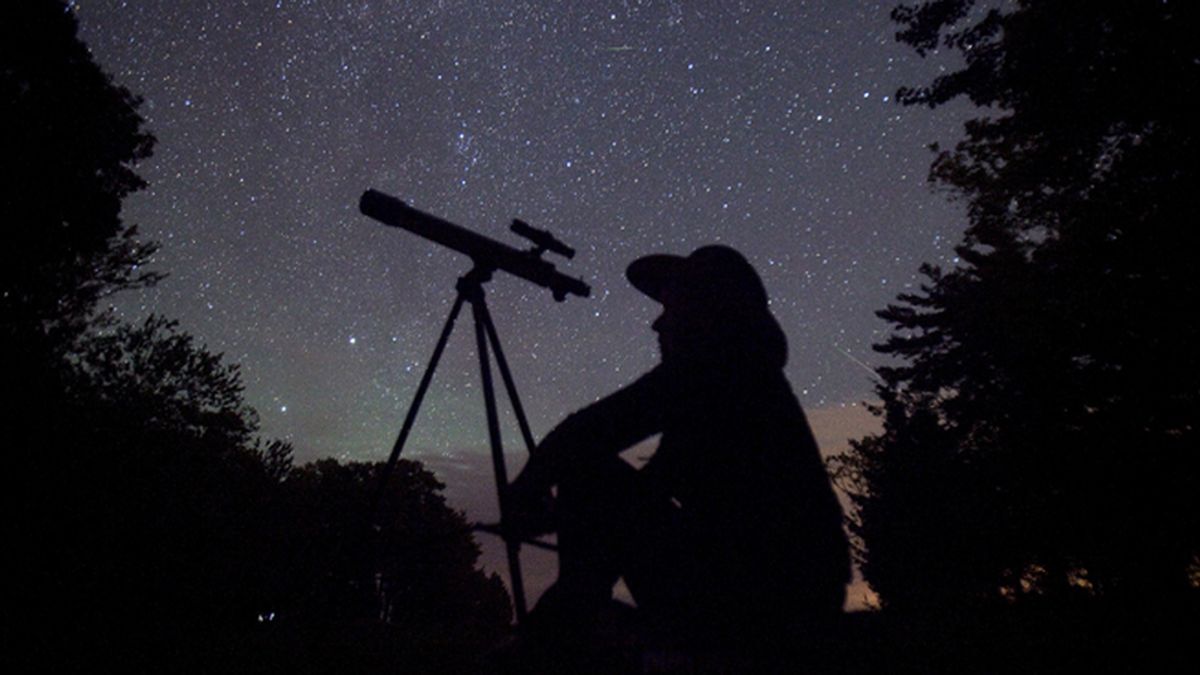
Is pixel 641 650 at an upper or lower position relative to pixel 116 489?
lower

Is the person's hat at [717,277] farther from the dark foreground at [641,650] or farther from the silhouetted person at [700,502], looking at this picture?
the dark foreground at [641,650]

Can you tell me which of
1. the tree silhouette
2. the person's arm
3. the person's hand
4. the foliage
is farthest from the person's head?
the foliage

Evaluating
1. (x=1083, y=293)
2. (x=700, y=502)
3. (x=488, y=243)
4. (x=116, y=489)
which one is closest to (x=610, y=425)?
(x=700, y=502)

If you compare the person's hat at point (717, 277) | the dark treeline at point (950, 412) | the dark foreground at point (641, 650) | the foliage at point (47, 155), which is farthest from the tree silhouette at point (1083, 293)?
the foliage at point (47, 155)

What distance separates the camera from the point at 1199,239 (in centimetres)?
661

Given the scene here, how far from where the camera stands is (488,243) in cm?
375

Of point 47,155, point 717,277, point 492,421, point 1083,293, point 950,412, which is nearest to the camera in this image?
point 717,277

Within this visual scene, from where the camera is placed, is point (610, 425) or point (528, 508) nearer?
point (610, 425)

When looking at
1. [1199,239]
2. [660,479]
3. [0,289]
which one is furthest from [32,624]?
[1199,239]

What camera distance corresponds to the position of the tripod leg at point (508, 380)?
3830 mm

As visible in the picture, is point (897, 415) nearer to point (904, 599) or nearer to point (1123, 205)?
point (904, 599)

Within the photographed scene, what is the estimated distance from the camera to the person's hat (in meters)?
2.22

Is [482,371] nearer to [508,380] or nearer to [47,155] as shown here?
[508,380]

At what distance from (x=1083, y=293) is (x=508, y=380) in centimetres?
985
